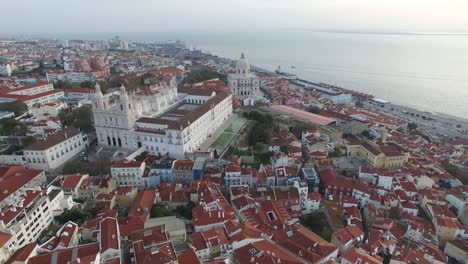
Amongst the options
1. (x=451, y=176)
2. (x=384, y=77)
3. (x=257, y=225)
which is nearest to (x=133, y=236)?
(x=257, y=225)

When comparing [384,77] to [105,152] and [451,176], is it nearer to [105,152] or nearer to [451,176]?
[451,176]

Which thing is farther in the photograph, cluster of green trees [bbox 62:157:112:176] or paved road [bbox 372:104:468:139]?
paved road [bbox 372:104:468:139]

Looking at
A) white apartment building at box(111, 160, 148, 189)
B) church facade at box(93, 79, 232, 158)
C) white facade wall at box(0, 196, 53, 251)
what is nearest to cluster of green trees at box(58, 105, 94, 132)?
church facade at box(93, 79, 232, 158)

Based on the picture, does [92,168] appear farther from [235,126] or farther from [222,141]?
[235,126]

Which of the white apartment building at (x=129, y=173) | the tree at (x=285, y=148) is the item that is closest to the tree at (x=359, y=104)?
the tree at (x=285, y=148)

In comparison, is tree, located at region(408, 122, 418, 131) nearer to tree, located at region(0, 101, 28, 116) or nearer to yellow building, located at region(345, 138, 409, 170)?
yellow building, located at region(345, 138, 409, 170)

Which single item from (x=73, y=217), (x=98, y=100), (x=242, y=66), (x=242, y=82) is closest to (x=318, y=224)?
(x=73, y=217)
